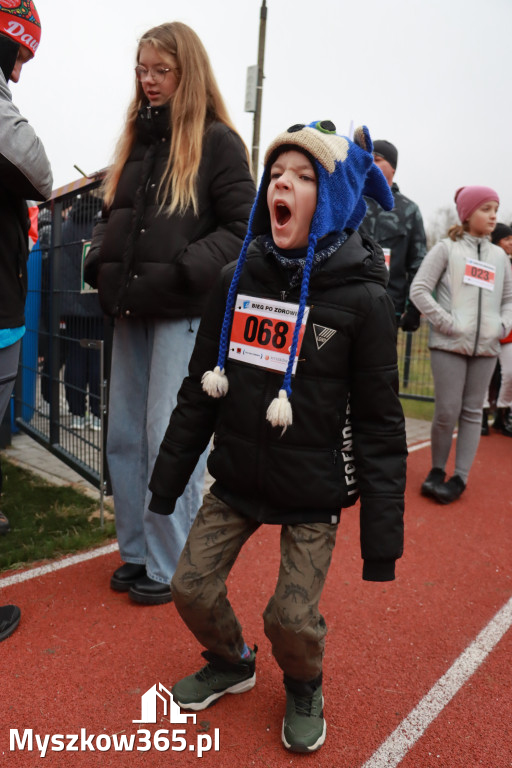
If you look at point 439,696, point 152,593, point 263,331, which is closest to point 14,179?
point 263,331

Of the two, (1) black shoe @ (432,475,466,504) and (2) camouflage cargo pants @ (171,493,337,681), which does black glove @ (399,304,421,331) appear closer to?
(1) black shoe @ (432,475,466,504)

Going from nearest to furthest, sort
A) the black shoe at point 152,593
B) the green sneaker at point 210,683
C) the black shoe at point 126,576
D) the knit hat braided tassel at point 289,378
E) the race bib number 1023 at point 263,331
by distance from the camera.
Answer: the knit hat braided tassel at point 289,378, the race bib number 1023 at point 263,331, the green sneaker at point 210,683, the black shoe at point 152,593, the black shoe at point 126,576

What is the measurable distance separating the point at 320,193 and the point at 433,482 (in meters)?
3.40

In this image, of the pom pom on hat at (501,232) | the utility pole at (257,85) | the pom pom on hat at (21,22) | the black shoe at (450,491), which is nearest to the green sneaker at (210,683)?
the pom pom on hat at (21,22)

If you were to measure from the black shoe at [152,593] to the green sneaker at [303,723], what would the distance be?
3.08 ft

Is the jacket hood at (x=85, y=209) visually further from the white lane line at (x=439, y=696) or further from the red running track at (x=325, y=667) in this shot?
the white lane line at (x=439, y=696)

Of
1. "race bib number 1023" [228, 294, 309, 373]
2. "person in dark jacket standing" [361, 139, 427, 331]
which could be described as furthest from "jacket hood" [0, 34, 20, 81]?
"person in dark jacket standing" [361, 139, 427, 331]

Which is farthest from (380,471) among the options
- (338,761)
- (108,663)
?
(108,663)

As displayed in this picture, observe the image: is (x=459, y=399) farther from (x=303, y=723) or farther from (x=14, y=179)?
(x=14, y=179)

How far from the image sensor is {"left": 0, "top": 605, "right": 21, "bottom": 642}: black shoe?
2.64 m

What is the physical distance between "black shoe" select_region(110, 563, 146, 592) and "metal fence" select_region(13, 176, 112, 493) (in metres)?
0.75

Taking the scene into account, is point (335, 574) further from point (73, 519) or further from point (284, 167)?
point (284, 167)

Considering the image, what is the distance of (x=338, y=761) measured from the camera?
6.73 feet

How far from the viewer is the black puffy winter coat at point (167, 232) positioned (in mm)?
2719
